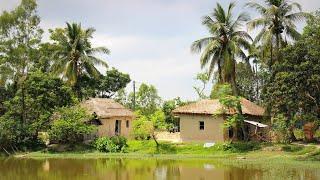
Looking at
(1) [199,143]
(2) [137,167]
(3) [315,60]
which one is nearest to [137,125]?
(1) [199,143]

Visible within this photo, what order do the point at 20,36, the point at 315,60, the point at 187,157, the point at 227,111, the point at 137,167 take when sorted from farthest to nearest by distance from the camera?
the point at 20,36 < the point at 227,111 < the point at 187,157 < the point at 315,60 < the point at 137,167

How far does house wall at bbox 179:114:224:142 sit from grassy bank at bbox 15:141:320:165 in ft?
7.39

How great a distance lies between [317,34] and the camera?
33.2 metres

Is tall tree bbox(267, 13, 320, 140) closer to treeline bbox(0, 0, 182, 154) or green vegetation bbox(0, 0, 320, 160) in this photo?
green vegetation bbox(0, 0, 320, 160)

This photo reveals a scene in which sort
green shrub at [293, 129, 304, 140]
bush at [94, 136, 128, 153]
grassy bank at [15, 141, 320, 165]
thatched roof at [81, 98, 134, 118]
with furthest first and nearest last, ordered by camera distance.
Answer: thatched roof at [81, 98, 134, 118] → green shrub at [293, 129, 304, 140] → bush at [94, 136, 128, 153] → grassy bank at [15, 141, 320, 165]

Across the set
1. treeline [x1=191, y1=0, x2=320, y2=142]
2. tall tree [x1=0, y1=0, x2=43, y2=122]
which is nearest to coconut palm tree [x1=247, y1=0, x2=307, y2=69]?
treeline [x1=191, y1=0, x2=320, y2=142]

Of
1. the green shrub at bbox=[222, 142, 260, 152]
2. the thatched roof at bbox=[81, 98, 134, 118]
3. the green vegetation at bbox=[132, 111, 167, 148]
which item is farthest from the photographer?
the thatched roof at bbox=[81, 98, 134, 118]

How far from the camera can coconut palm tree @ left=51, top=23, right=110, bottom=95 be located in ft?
159

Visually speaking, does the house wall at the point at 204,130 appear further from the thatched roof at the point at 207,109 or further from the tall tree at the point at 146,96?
the tall tree at the point at 146,96

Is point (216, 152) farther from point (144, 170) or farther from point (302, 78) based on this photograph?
point (144, 170)

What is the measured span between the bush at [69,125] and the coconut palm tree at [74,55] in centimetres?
693

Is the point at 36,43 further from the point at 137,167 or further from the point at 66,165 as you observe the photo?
the point at 137,167

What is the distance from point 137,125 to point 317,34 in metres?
16.8

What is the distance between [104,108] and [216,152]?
1322 cm
